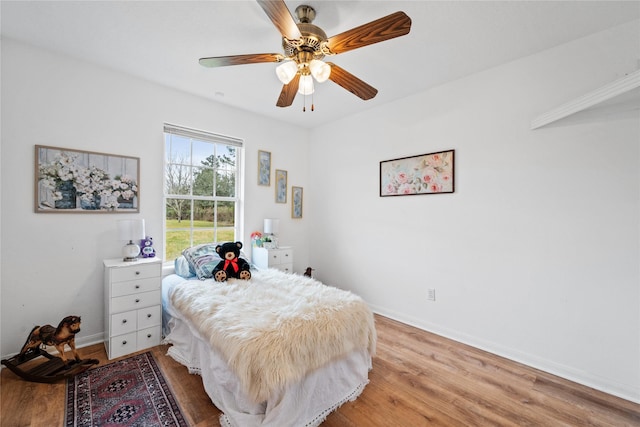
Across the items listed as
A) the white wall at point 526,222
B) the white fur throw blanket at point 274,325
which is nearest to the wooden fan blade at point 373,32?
the white wall at point 526,222

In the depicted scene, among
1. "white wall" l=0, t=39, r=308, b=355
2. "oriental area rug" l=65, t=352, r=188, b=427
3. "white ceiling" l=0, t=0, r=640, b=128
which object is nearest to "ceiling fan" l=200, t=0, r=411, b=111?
"white ceiling" l=0, t=0, r=640, b=128

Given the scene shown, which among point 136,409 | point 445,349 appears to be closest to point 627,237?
point 445,349

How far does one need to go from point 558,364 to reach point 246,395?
8.15ft

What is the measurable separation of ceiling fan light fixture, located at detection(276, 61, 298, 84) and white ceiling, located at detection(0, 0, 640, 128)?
392mm

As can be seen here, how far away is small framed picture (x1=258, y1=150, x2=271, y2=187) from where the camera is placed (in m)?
3.83

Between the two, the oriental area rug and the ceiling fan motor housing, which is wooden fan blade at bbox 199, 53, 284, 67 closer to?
the ceiling fan motor housing

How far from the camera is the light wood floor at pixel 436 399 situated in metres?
1.67

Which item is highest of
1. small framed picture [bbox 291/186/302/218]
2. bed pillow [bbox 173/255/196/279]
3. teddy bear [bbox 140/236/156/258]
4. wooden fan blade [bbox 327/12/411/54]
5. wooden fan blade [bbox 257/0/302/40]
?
wooden fan blade [bbox 257/0/302/40]

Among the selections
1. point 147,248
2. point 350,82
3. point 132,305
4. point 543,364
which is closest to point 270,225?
point 147,248

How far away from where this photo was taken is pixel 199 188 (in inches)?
132

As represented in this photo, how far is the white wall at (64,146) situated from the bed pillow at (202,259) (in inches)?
16.0

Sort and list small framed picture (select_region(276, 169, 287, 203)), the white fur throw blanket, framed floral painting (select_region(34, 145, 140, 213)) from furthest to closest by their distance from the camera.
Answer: small framed picture (select_region(276, 169, 287, 203))
framed floral painting (select_region(34, 145, 140, 213))
the white fur throw blanket

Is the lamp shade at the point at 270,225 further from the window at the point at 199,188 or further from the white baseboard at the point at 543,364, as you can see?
the white baseboard at the point at 543,364

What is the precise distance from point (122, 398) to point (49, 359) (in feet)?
3.04
